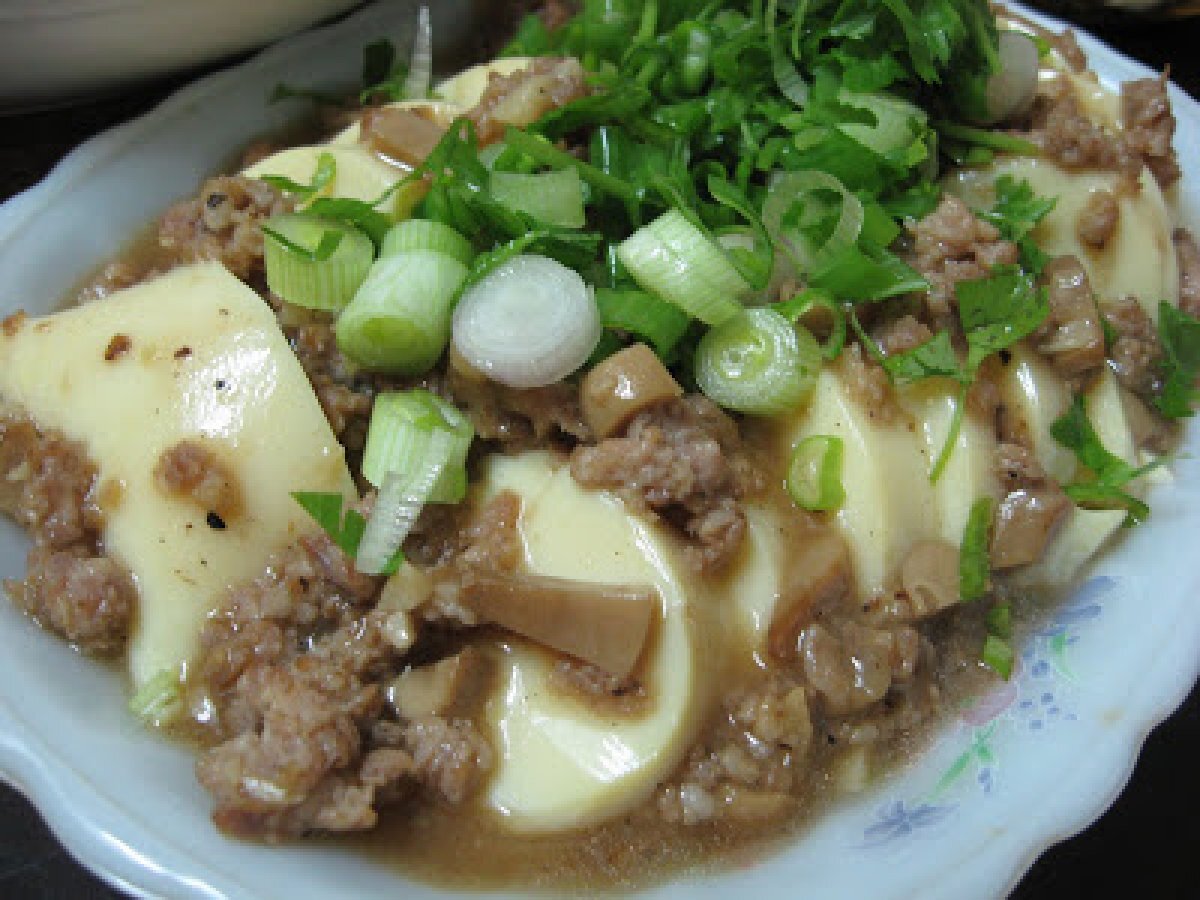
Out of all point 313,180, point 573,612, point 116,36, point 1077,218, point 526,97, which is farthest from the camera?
point 116,36

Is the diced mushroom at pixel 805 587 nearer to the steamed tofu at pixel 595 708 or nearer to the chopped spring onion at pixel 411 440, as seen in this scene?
the steamed tofu at pixel 595 708

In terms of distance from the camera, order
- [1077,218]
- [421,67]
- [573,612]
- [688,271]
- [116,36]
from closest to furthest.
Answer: [573,612]
[688,271]
[1077,218]
[116,36]
[421,67]

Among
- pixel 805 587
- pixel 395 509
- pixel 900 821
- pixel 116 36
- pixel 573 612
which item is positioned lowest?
pixel 900 821

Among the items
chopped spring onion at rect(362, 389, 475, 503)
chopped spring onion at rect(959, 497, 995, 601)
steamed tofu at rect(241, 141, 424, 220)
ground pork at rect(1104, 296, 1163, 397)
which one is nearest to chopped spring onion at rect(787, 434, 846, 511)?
chopped spring onion at rect(959, 497, 995, 601)

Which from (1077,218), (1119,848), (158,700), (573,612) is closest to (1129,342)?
(1077,218)

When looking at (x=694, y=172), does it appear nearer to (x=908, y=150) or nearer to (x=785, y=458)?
(x=908, y=150)

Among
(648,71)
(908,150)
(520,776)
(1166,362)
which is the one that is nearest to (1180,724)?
(1166,362)

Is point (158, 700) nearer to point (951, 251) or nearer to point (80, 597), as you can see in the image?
point (80, 597)
